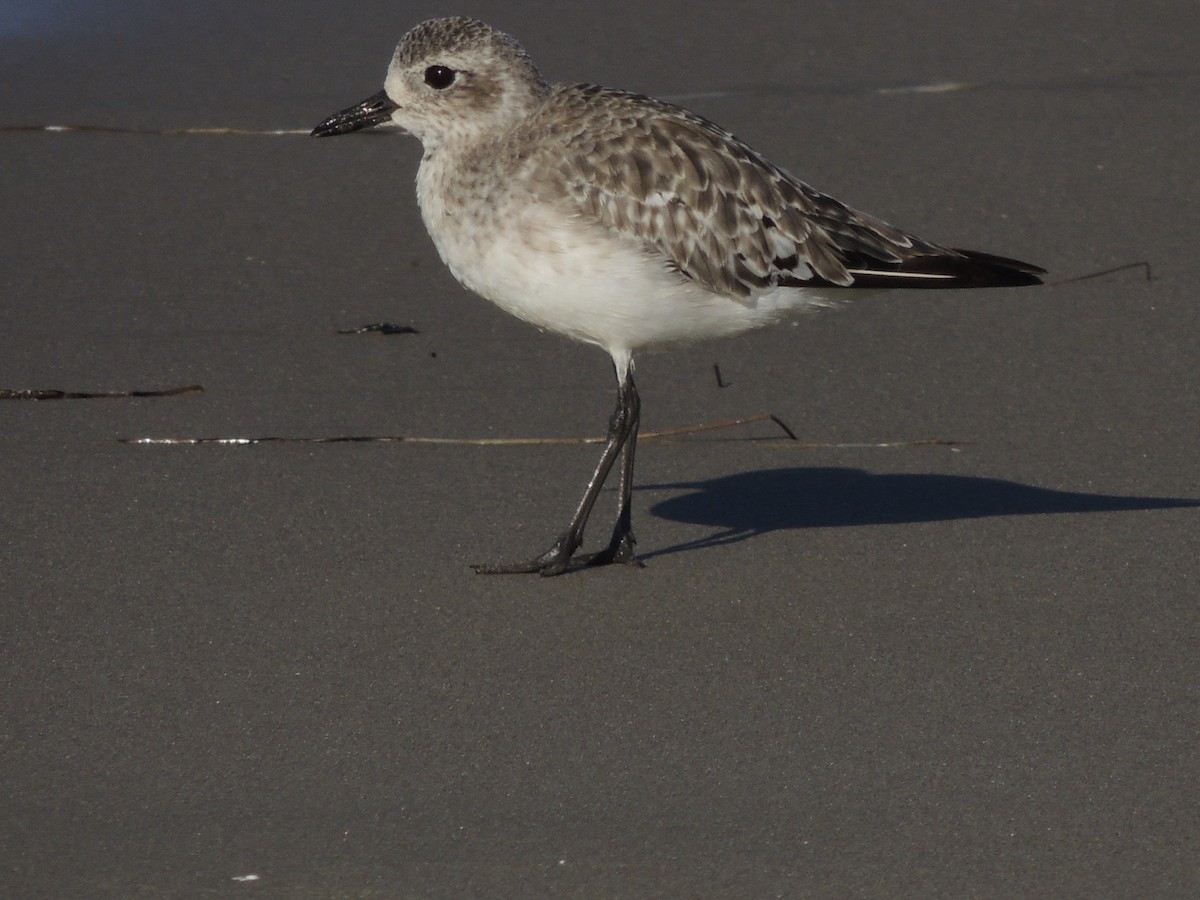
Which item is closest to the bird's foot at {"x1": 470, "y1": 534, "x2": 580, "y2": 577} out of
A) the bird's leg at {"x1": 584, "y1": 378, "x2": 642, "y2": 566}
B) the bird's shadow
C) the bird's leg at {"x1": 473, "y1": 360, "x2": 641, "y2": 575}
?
the bird's leg at {"x1": 473, "y1": 360, "x2": 641, "y2": 575}

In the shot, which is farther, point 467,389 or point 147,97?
point 147,97

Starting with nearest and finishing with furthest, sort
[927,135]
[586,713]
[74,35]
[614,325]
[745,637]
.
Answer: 1. [586,713]
2. [745,637]
3. [614,325]
4. [927,135]
5. [74,35]

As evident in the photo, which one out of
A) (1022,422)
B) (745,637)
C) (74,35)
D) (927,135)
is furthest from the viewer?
(74,35)

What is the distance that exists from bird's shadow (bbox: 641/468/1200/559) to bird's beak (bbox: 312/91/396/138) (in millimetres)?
1511

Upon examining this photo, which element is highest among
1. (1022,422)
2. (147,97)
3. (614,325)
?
(147,97)

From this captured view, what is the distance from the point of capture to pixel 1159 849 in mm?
3797

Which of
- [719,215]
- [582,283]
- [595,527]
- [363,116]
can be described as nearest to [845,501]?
[595,527]

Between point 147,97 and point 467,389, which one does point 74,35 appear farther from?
point 467,389

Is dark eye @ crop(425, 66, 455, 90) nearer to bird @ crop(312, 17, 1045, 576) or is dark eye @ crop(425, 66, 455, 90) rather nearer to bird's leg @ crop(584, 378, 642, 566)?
bird @ crop(312, 17, 1045, 576)

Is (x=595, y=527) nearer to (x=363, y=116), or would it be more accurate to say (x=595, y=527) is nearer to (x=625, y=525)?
(x=625, y=525)

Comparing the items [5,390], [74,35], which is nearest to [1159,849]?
[5,390]

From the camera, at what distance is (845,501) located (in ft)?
18.9

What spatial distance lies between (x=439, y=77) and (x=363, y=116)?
0.31 m

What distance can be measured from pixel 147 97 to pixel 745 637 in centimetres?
529
